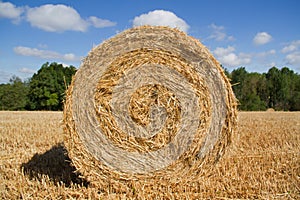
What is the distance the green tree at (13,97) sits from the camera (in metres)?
37.5

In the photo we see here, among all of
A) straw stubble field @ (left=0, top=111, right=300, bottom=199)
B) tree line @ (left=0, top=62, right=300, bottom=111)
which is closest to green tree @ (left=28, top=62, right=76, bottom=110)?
tree line @ (left=0, top=62, right=300, bottom=111)

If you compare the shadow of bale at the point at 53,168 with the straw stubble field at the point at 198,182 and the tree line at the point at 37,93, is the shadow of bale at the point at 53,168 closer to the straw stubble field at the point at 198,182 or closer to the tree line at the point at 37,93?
the straw stubble field at the point at 198,182

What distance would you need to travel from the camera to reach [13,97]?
124 feet

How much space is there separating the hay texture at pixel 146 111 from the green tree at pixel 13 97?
124 ft

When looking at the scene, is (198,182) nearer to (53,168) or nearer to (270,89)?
(53,168)

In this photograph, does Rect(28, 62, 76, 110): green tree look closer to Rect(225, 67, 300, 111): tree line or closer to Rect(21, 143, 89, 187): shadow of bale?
Rect(225, 67, 300, 111): tree line

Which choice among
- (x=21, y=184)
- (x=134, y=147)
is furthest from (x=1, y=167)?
(x=134, y=147)

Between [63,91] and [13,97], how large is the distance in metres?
8.56

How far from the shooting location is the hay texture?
11.2ft

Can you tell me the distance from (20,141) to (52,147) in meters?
1.02

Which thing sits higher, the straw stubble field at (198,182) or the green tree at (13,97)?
the green tree at (13,97)

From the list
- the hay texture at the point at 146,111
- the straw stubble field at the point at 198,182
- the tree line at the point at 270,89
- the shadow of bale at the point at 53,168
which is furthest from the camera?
the tree line at the point at 270,89

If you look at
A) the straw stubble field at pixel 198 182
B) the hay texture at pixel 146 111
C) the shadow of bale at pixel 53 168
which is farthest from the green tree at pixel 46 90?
the hay texture at pixel 146 111

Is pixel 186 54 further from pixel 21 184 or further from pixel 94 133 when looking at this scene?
pixel 21 184
